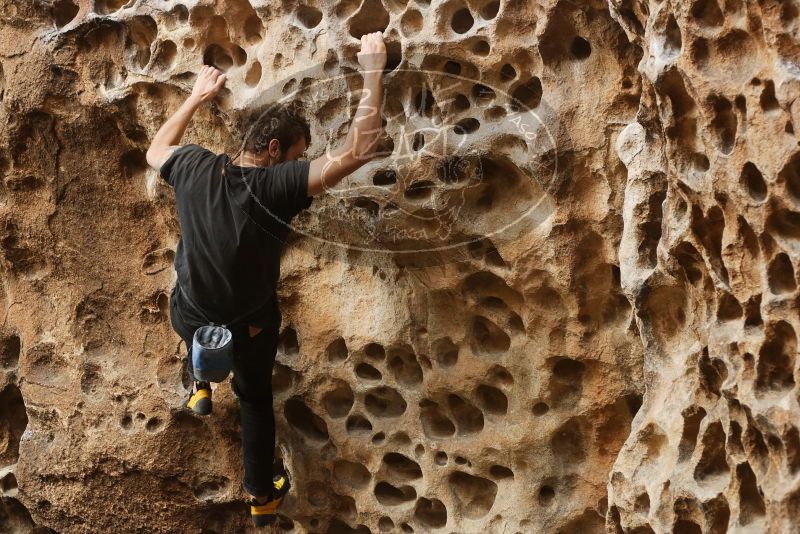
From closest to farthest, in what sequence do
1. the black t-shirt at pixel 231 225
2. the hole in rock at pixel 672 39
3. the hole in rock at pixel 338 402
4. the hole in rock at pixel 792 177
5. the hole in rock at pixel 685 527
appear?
the hole in rock at pixel 792 177, the hole in rock at pixel 672 39, the hole in rock at pixel 685 527, the black t-shirt at pixel 231 225, the hole in rock at pixel 338 402

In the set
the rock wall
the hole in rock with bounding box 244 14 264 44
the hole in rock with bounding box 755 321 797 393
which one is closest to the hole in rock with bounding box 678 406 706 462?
the rock wall

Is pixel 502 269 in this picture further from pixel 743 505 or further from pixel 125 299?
pixel 125 299

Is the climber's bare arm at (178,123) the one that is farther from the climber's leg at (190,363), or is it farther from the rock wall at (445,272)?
the climber's leg at (190,363)

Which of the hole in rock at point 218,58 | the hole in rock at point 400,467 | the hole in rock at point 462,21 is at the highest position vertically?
the hole in rock at point 462,21

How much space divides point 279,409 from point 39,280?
910 millimetres

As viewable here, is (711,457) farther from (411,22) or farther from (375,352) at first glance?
(411,22)

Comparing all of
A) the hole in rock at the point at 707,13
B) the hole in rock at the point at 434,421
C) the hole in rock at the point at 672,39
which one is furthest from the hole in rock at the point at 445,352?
the hole in rock at the point at 707,13

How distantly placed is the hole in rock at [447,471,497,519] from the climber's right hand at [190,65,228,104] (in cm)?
124

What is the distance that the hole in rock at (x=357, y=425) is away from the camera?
3.41 meters

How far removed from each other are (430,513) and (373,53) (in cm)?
134

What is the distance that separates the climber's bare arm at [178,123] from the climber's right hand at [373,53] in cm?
44

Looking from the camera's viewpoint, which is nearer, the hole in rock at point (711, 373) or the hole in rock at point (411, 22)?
the hole in rock at point (711, 373)

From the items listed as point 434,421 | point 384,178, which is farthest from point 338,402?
point 384,178

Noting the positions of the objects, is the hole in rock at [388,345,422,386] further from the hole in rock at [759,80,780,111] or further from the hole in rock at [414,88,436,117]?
the hole in rock at [759,80,780,111]
